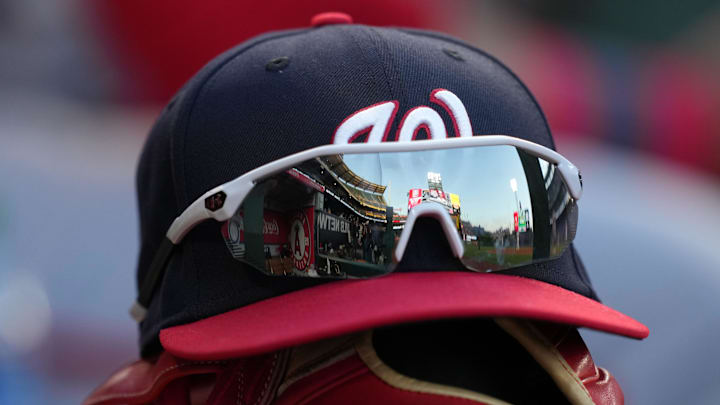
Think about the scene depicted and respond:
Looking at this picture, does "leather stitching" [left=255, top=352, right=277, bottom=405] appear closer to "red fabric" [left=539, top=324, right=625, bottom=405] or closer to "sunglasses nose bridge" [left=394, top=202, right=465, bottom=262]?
"sunglasses nose bridge" [left=394, top=202, right=465, bottom=262]

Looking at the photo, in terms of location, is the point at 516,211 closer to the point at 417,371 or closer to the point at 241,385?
the point at 417,371

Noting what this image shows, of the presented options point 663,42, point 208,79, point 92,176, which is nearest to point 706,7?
point 663,42

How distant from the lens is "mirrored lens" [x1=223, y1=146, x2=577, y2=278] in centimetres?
73

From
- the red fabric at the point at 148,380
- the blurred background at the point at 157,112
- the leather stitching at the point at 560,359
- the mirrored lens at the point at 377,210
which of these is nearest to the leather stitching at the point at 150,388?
the red fabric at the point at 148,380

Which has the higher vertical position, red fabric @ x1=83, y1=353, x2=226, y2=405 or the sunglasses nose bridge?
the sunglasses nose bridge

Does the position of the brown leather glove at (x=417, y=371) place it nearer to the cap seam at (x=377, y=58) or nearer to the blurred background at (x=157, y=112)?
the cap seam at (x=377, y=58)

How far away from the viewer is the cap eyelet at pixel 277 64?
873 mm

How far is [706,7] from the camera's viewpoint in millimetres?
4102

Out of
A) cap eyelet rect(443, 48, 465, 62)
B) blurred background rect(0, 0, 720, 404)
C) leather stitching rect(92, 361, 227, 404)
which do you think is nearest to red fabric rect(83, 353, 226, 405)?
leather stitching rect(92, 361, 227, 404)

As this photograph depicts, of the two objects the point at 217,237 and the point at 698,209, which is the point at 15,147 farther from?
the point at 698,209

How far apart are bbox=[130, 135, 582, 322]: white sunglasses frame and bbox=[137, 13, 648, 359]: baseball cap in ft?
0.11

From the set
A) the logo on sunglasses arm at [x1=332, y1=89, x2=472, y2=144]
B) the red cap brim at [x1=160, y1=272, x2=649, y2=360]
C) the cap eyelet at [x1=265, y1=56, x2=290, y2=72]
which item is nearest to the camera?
the red cap brim at [x1=160, y1=272, x2=649, y2=360]

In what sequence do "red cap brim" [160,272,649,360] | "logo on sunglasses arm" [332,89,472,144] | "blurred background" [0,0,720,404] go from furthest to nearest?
"blurred background" [0,0,720,404] → "logo on sunglasses arm" [332,89,472,144] → "red cap brim" [160,272,649,360]

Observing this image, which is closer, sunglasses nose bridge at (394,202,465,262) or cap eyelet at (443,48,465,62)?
sunglasses nose bridge at (394,202,465,262)
